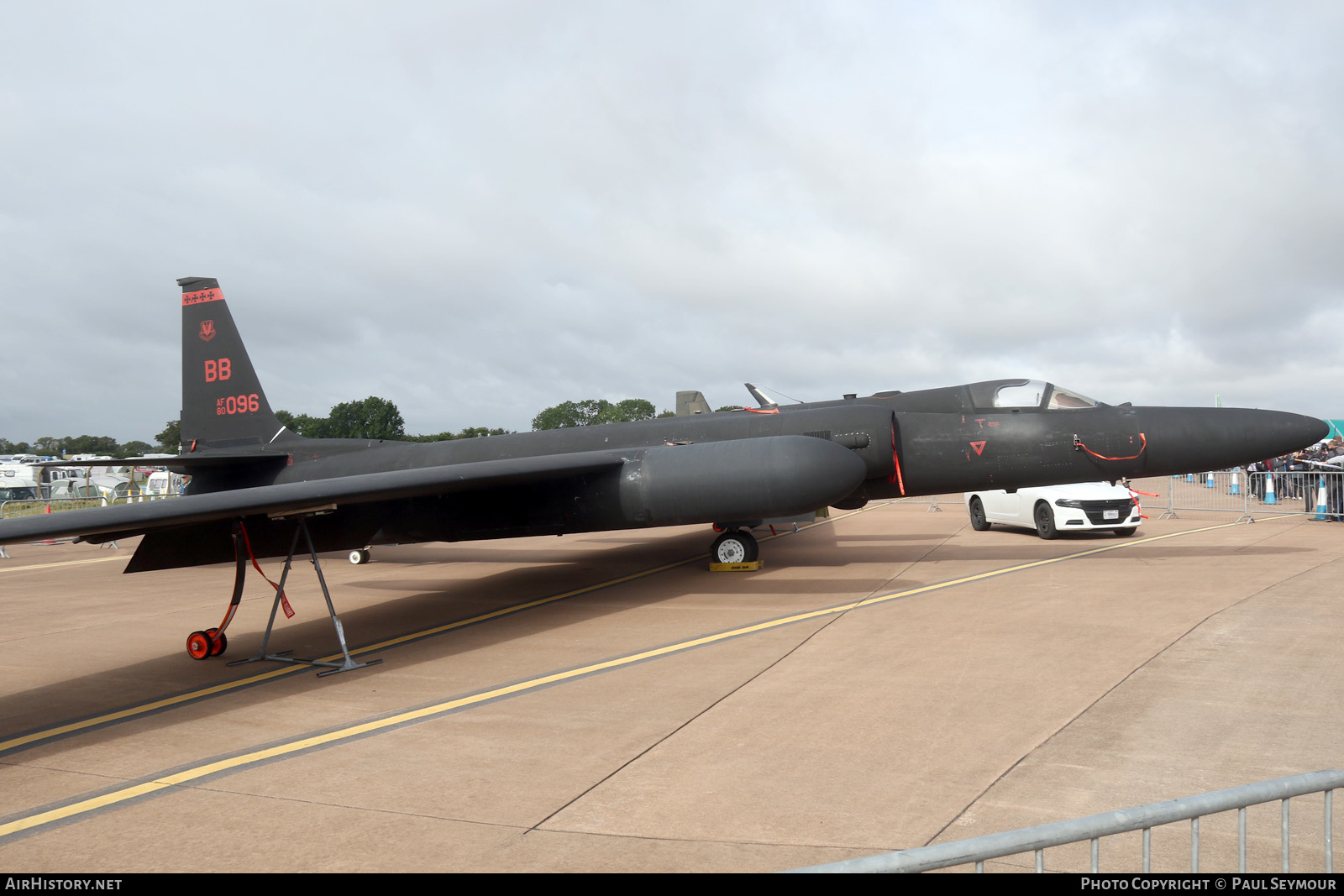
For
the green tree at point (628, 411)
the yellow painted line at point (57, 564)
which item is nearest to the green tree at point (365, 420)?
the green tree at point (628, 411)

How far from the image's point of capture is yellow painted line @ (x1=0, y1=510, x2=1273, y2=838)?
4656 mm

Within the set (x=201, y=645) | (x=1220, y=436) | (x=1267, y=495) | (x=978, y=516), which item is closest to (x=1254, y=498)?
(x=1267, y=495)

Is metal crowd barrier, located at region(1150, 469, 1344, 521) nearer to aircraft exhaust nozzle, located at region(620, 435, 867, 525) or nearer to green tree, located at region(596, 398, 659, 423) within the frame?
aircraft exhaust nozzle, located at region(620, 435, 867, 525)

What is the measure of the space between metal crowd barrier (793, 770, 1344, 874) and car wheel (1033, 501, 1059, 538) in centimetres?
1342

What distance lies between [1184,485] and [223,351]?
37194mm

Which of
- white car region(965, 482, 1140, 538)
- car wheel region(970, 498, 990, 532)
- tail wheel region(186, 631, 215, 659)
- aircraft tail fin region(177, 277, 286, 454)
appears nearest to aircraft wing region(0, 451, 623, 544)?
tail wheel region(186, 631, 215, 659)

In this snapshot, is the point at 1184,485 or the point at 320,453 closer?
the point at 320,453

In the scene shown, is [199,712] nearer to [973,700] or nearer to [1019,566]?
[973,700]

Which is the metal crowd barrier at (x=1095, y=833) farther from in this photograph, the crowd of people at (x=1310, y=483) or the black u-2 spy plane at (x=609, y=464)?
the crowd of people at (x=1310, y=483)

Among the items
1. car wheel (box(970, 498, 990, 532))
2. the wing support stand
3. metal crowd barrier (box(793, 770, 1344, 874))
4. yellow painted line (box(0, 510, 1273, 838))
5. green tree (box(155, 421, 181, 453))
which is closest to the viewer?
metal crowd barrier (box(793, 770, 1344, 874))

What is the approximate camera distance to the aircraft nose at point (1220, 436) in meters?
11.0

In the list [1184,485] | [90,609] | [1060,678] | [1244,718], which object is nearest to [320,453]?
[90,609]

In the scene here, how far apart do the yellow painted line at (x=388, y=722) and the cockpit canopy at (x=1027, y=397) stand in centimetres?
303

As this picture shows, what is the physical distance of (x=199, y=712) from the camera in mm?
6570
